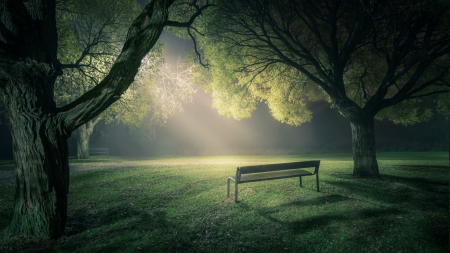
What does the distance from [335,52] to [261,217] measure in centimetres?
800

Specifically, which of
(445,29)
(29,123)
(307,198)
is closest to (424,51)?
(445,29)

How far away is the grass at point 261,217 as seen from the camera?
5117mm

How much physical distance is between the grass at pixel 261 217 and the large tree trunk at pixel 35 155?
459mm

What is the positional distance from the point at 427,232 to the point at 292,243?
272 centimetres

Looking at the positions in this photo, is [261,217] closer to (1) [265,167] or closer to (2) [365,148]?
(1) [265,167]

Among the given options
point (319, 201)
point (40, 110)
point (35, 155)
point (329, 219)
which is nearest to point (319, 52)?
point (319, 201)

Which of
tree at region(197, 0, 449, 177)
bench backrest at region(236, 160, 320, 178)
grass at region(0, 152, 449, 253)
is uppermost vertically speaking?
tree at region(197, 0, 449, 177)

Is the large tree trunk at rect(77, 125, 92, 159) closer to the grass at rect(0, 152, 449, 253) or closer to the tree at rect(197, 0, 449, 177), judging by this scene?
the grass at rect(0, 152, 449, 253)

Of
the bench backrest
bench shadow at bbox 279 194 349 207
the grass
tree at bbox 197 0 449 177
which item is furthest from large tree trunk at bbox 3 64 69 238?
tree at bbox 197 0 449 177

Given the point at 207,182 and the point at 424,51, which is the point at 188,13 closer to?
the point at 207,182

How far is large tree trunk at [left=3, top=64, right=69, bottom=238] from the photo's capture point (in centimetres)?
554

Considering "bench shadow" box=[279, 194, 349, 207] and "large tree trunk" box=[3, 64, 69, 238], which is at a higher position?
"large tree trunk" box=[3, 64, 69, 238]

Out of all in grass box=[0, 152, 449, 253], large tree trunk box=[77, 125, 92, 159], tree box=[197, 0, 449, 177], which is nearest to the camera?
grass box=[0, 152, 449, 253]

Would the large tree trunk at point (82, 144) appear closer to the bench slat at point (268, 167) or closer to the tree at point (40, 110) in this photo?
the tree at point (40, 110)
